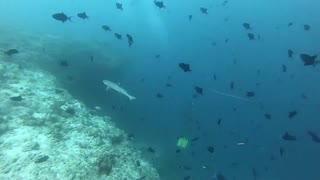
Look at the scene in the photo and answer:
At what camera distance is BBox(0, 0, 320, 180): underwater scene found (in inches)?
544

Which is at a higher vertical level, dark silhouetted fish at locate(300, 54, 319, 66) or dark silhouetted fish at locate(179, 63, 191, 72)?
dark silhouetted fish at locate(300, 54, 319, 66)

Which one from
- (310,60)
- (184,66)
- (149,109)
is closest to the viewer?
(310,60)

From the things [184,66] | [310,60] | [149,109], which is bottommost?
[149,109]

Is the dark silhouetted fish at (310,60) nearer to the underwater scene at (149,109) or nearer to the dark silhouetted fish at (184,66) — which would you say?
the underwater scene at (149,109)

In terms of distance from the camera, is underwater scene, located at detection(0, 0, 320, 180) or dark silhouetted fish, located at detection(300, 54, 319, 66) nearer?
dark silhouetted fish, located at detection(300, 54, 319, 66)

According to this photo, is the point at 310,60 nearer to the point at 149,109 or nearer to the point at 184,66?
the point at 184,66

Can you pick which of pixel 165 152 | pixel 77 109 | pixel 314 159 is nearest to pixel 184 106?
pixel 165 152

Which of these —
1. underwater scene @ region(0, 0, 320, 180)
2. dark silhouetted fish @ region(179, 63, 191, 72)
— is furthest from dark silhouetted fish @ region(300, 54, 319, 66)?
dark silhouetted fish @ region(179, 63, 191, 72)

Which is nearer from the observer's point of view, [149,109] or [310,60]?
[310,60]

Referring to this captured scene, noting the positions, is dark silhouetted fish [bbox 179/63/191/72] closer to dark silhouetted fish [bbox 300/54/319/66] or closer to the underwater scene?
the underwater scene

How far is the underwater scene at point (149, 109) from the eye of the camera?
1382 centimetres

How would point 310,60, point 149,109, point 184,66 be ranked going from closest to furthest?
point 310,60 → point 184,66 → point 149,109

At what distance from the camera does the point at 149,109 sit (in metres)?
25.3

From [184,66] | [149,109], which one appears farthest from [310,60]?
[149,109]
